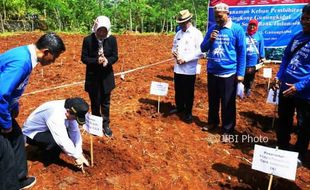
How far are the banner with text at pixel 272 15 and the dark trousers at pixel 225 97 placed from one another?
4898 mm

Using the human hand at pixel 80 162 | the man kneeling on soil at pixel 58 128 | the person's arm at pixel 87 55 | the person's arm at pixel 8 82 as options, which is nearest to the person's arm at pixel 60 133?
the man kneeling on soil at pixel 58 128

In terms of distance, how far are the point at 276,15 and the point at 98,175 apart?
301 inches

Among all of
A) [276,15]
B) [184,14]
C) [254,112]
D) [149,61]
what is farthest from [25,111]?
[276,15]

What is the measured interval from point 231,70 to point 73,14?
25022 millimetres

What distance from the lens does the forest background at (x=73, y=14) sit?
1057 inches

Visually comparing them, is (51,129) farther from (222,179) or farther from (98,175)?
(222,179)

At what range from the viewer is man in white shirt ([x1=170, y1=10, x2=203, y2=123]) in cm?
508

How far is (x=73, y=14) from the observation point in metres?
27.5

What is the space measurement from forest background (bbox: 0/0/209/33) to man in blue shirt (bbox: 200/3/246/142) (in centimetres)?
2303

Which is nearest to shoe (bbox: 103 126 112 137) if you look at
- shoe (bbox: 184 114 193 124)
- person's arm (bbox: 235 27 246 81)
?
shoe (bbox: 184 114 193 124)

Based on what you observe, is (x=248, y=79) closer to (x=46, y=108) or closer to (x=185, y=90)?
(x=185, y=90)

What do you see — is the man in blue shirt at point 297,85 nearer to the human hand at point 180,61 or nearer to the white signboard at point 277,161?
the white signboard at point 277,161

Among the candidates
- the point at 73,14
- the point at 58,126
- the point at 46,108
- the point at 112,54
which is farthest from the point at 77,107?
the point at 73,14

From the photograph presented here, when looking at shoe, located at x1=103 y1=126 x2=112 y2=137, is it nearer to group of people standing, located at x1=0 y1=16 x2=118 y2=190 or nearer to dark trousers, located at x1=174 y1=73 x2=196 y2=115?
group of people standing, located at x1=0 y1=16 x2=118 y2=190
